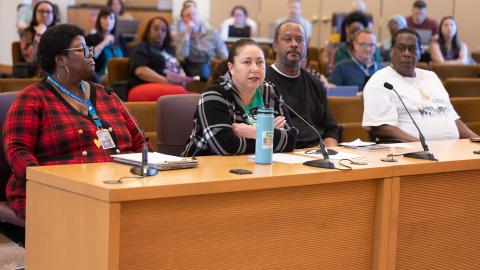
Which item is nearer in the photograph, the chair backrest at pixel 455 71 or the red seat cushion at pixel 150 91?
the red seat cushion at pixel 150 91

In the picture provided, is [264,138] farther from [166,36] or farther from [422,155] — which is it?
[166,36]

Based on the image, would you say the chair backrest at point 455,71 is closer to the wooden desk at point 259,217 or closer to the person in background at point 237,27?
the person in background at point 237,27

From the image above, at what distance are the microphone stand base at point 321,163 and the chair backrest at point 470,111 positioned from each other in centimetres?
328

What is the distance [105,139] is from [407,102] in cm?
199

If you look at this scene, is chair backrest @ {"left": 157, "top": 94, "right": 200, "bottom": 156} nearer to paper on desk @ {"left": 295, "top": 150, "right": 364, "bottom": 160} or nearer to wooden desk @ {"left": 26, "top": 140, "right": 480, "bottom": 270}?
paper on desk @ {"left": 295, "top": 150, "right": 364, "bottom": 160}

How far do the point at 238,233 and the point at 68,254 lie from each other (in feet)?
1.85

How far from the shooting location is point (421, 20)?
1167 cm

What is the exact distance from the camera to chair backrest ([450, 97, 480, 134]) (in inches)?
248

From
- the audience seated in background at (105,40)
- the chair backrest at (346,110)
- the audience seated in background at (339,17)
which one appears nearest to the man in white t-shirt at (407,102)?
the chair backrest at (346,110)

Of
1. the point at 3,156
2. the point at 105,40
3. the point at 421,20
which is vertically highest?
the point at 421,20

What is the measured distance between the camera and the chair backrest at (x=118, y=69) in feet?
24.1

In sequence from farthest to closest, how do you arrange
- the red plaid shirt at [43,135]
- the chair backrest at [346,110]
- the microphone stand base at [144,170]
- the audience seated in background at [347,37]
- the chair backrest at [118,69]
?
the audience seated in background at [347,37] → the chair backrest at [118,69] → the chair backrest at [346,110] → the red plaid shirt at [43,135] → the microphone stand base at [144,170]

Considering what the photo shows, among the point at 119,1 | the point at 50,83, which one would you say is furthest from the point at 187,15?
the point at 50,83

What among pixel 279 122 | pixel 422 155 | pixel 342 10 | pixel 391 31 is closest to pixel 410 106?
pixel 279 122
